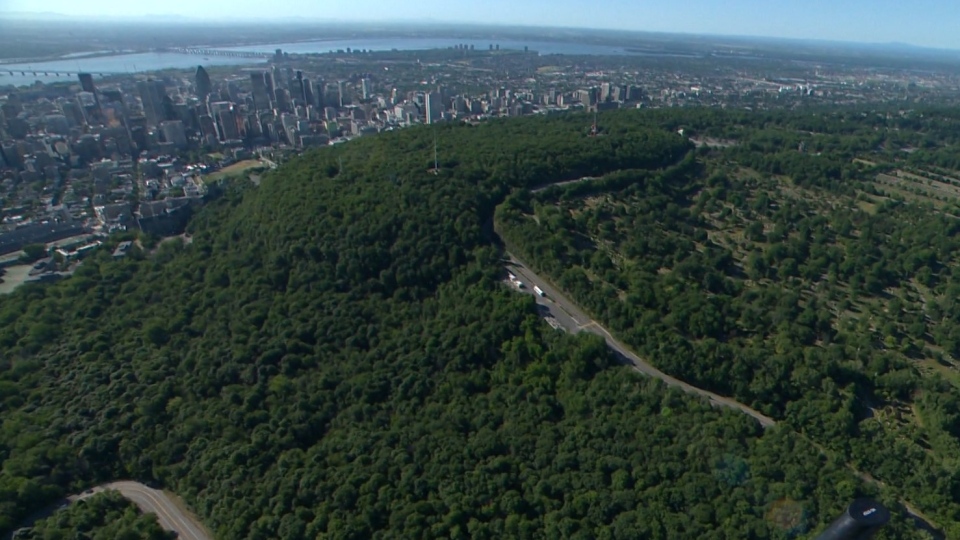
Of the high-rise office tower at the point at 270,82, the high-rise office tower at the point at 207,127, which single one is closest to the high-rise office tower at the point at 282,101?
the high-rise office tower at the point at 270,82

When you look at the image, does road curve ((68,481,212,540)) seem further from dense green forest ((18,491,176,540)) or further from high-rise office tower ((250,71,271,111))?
high-rise office tower ((250,71,271,111))

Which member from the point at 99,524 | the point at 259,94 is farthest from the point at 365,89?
the point at 99,524

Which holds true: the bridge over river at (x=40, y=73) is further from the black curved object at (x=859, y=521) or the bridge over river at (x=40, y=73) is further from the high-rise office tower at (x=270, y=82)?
the black curved object at (x=859, y=521)

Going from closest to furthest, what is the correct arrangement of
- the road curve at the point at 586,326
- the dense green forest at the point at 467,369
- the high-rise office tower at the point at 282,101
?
1. the dense green forest at the point at 467,369
2. the road curve at the point at 586,326
3. the high-rise office tower at the point at 282,101

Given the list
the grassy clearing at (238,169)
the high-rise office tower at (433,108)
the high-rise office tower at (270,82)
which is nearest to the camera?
the grassy clearing at (238,169)

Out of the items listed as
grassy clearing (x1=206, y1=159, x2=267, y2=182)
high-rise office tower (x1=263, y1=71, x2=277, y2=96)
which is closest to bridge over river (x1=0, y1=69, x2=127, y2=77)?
high-rise office tower (x1=263, y1=71, x2=277, y2=96)

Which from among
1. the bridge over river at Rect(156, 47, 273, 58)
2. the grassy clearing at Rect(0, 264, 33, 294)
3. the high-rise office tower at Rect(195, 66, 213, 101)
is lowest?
the grassy clearing at Rect(0, 264, 33, 294)

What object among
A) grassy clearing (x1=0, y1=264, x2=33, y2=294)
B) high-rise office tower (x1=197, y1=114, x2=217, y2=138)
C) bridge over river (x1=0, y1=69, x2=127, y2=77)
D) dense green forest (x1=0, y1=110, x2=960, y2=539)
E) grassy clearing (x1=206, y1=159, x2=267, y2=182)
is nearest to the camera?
dense green forest (x1=0, y1=110, x2=960, y2=539)

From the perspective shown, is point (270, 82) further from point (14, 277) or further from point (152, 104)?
point (14, 277)
